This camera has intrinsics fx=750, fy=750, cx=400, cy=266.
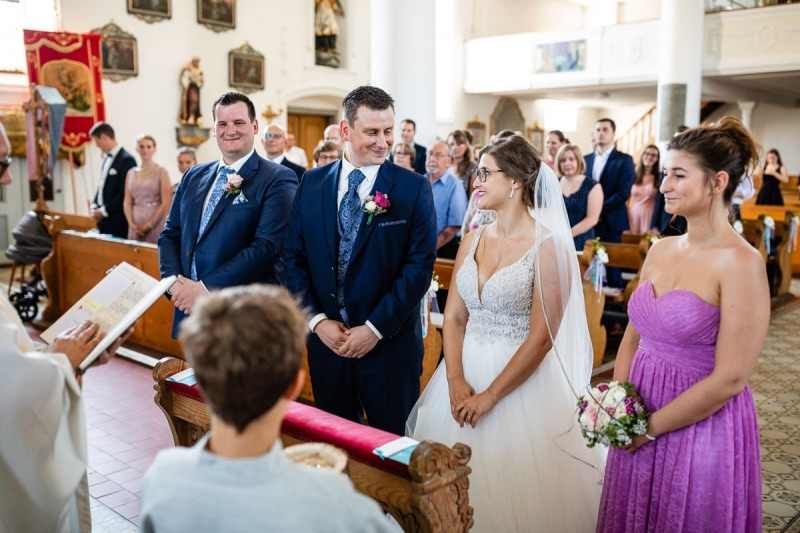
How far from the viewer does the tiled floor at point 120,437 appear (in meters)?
3.42

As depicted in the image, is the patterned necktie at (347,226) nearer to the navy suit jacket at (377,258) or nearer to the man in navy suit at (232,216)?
the navy suit jacket at (377,258)

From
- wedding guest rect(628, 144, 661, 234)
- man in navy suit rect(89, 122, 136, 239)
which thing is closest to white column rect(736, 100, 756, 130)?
wedding guest rect(628, 144, 661, 234)

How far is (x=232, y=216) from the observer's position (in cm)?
331

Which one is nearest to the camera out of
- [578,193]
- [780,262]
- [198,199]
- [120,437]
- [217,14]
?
[198,199]

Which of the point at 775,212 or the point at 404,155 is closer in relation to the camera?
the point at 404,155

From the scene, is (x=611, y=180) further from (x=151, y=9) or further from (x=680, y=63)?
(x=151, y=9)

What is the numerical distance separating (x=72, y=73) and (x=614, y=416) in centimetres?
1129

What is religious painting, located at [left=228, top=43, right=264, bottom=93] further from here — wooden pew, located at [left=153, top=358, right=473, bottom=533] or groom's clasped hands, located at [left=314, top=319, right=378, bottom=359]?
wooden pew, located at [left=153, top=358, right=473, bottom=533]

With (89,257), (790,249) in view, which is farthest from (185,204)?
(790,249)

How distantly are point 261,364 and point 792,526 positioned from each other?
3.03 meters

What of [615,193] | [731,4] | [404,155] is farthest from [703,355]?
[731,4]

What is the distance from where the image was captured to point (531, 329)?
2750 mm

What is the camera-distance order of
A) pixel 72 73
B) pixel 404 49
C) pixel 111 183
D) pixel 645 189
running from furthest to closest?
pixel 72 73, pixel 645 189, pixel 111 183, pixel 404 49

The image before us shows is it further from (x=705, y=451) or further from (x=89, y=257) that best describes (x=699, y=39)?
(x=705, y=451)
